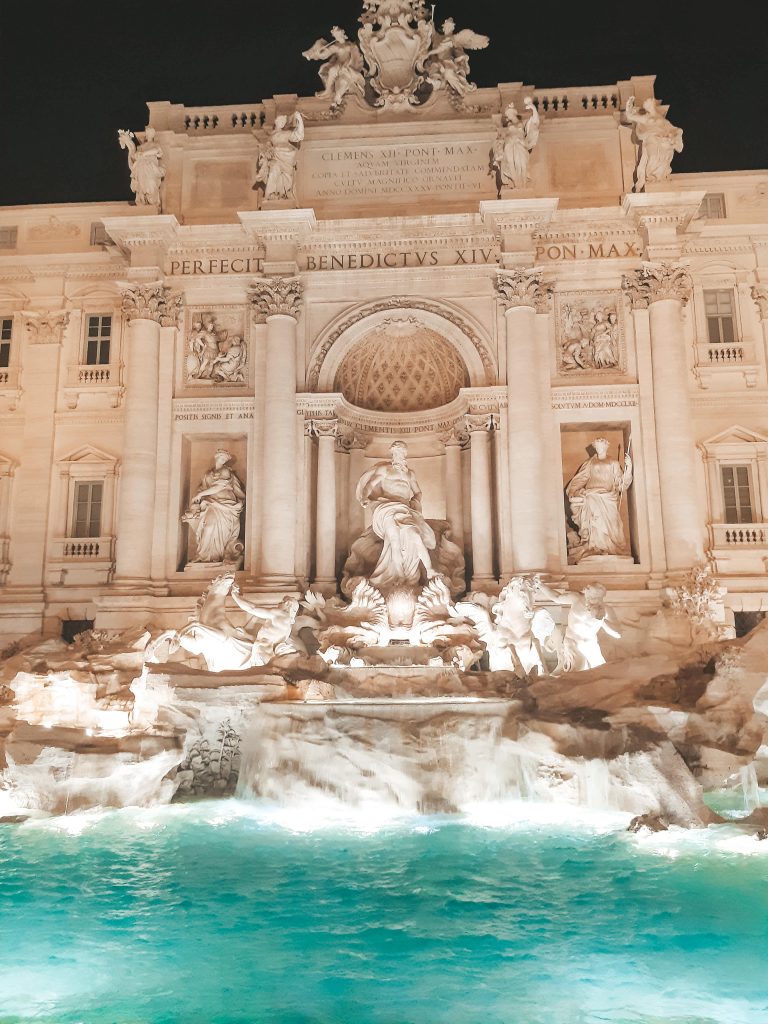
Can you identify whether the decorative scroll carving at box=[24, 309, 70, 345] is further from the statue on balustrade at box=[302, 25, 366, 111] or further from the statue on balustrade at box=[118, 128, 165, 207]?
the statue on balustrade at box=[302, 25, 366, 111]

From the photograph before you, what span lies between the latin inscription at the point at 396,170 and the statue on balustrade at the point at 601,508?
7.45 metres

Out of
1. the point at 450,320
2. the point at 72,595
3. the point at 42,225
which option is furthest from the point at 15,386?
the point at 450,320

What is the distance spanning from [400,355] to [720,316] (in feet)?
26.0

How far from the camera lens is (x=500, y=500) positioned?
1970cm

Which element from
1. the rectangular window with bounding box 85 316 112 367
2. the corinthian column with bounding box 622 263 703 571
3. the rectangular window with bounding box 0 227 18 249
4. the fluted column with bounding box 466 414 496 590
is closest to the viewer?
the corinthian column with bounding box 622 263 703 571

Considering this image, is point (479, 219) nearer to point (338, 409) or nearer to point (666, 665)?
point (338, 409)

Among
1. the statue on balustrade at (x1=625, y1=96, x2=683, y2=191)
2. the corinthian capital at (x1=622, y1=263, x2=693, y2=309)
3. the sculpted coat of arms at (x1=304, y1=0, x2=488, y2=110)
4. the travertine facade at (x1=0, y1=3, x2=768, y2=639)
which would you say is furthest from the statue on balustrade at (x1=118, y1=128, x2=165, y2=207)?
the corinthian capital at (x1=622, y1=263, x2=693, y2=309)

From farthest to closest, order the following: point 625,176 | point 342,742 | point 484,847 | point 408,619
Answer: point 625,176 → point 408,619 → point 342,742 → point 484,847

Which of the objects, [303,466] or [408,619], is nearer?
[408,619]

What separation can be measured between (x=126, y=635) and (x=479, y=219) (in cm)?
1240

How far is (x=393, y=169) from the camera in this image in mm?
21625

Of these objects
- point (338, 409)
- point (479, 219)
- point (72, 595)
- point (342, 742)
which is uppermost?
point (479, 219)

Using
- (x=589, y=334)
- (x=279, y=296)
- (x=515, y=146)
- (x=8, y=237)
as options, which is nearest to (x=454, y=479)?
(x=589, y=334)

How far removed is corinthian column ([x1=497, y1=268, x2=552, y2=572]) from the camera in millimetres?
19156
